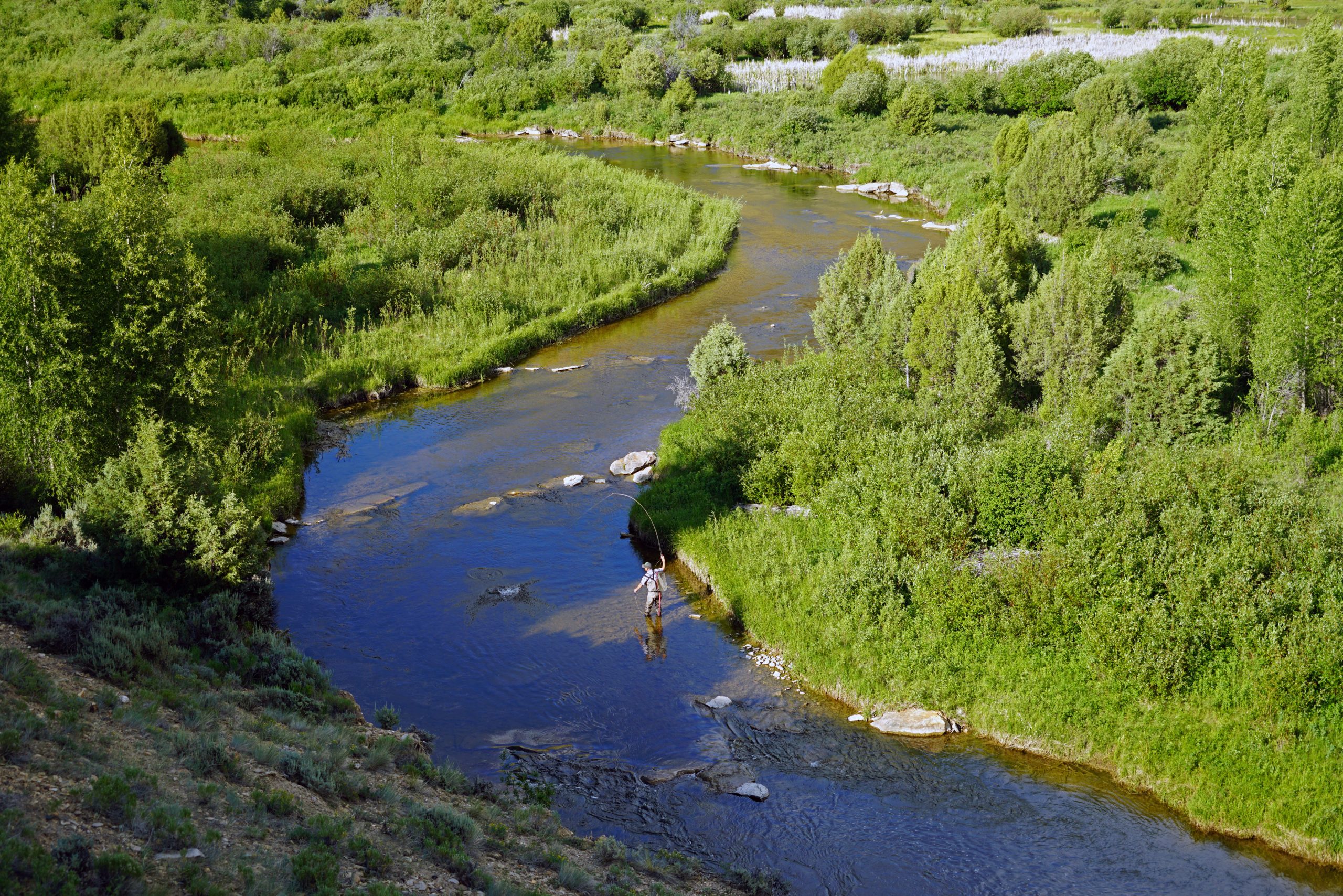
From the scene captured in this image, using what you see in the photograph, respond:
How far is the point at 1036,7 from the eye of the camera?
92562mm

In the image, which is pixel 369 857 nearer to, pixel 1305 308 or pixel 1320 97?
pixel 1305 308

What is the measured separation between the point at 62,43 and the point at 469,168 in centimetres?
6458

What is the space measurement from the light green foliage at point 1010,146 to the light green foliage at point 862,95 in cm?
2072

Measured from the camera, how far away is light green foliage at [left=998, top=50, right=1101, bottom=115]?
2496 inches

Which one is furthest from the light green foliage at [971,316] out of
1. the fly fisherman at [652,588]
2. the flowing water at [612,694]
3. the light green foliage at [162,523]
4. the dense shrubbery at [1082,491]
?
the light green foliage at [162,523]

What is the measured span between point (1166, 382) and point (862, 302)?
9103 mm

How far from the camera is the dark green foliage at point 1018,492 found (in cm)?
1759

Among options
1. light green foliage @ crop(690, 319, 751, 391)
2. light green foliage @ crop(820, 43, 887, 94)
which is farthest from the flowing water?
light green foliage @ crop(820, 43, 887, 94)

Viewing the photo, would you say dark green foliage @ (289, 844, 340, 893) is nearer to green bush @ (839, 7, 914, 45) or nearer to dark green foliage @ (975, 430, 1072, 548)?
dark green foliage @ (975, 430, 1072, 548)

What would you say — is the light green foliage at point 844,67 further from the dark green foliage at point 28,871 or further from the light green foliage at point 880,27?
the dark green foliage at point 28,871

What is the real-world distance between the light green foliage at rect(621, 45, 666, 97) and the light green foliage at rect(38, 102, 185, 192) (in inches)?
1493

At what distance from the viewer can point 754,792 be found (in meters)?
13.9

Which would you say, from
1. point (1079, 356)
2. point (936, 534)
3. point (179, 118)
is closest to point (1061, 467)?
point (936, 534)

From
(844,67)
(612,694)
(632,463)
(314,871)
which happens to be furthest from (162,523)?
(844,67)
